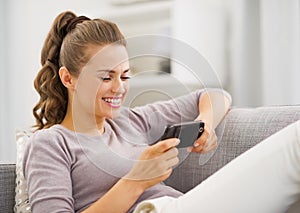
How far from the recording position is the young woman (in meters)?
1.08

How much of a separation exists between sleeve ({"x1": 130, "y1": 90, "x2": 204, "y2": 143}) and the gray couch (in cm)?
9

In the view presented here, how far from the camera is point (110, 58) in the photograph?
3.57ft

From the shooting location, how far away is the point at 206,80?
1180 mm

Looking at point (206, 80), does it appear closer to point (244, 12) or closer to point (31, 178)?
point (31, 178)

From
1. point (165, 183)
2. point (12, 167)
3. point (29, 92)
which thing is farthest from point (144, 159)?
point (29, 92)

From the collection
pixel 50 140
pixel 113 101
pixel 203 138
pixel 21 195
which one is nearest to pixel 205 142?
pixel 203 138

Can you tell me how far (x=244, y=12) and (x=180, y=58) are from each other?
847 millimetres

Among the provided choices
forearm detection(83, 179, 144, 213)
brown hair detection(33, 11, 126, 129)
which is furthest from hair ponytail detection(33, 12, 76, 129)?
forearm detection(83, 179, 144, 213)

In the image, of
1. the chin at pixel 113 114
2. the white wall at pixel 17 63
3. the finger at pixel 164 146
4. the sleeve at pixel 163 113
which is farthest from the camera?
the white wall at pixel 17 63

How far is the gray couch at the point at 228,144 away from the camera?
1.24 m

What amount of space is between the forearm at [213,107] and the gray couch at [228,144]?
2 cm

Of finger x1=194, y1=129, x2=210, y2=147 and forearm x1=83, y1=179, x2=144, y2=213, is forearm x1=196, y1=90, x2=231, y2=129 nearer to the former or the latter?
finger x1=194, y1=129, x2=210, y2=147

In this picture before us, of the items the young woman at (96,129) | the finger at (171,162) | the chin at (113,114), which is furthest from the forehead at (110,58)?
the finger at (171,162)

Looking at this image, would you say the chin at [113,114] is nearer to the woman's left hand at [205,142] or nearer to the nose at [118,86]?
the nose at [118,86]
